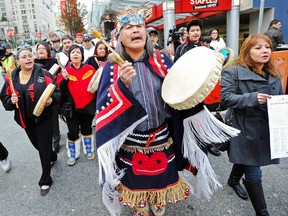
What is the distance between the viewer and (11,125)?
18.1 feet

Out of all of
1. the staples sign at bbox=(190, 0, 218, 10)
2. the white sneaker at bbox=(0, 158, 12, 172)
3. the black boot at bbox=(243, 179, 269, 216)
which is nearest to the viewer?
the black boot at bbox=(243, 179, 269, 216)

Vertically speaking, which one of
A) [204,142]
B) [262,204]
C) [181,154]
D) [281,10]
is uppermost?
[281,10]

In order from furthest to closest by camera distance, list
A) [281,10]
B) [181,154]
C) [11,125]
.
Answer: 1. [281,10]
2. [11,125]
3. [181,154]

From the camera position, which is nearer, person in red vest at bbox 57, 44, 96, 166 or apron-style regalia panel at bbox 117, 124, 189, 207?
apron-style regalia panel at bbox 117, 124, 189, 207

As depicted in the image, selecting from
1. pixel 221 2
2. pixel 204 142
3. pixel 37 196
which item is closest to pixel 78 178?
pixel 37 196

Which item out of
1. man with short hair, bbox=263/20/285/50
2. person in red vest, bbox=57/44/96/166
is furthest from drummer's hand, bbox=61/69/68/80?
man with short hair, bbox=263/20/285/50

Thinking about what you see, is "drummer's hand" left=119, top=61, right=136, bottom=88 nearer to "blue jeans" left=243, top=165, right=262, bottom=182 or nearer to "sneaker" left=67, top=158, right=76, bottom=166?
"blue jeans" left=243, top=165, right=262, bottom=182

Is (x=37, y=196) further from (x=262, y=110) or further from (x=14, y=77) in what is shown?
(x=262, y=110)

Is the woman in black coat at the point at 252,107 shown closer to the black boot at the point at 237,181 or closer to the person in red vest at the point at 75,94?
the black boot at the point at 237,181

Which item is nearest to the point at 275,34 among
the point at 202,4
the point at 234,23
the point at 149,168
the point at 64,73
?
the point at 64,73

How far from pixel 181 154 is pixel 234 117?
1.97 feet

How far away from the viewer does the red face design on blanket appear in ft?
6.38

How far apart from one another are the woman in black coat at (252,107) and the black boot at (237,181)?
14.2 inches

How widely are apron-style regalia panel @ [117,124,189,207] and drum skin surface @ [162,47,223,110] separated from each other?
16.0 inches
